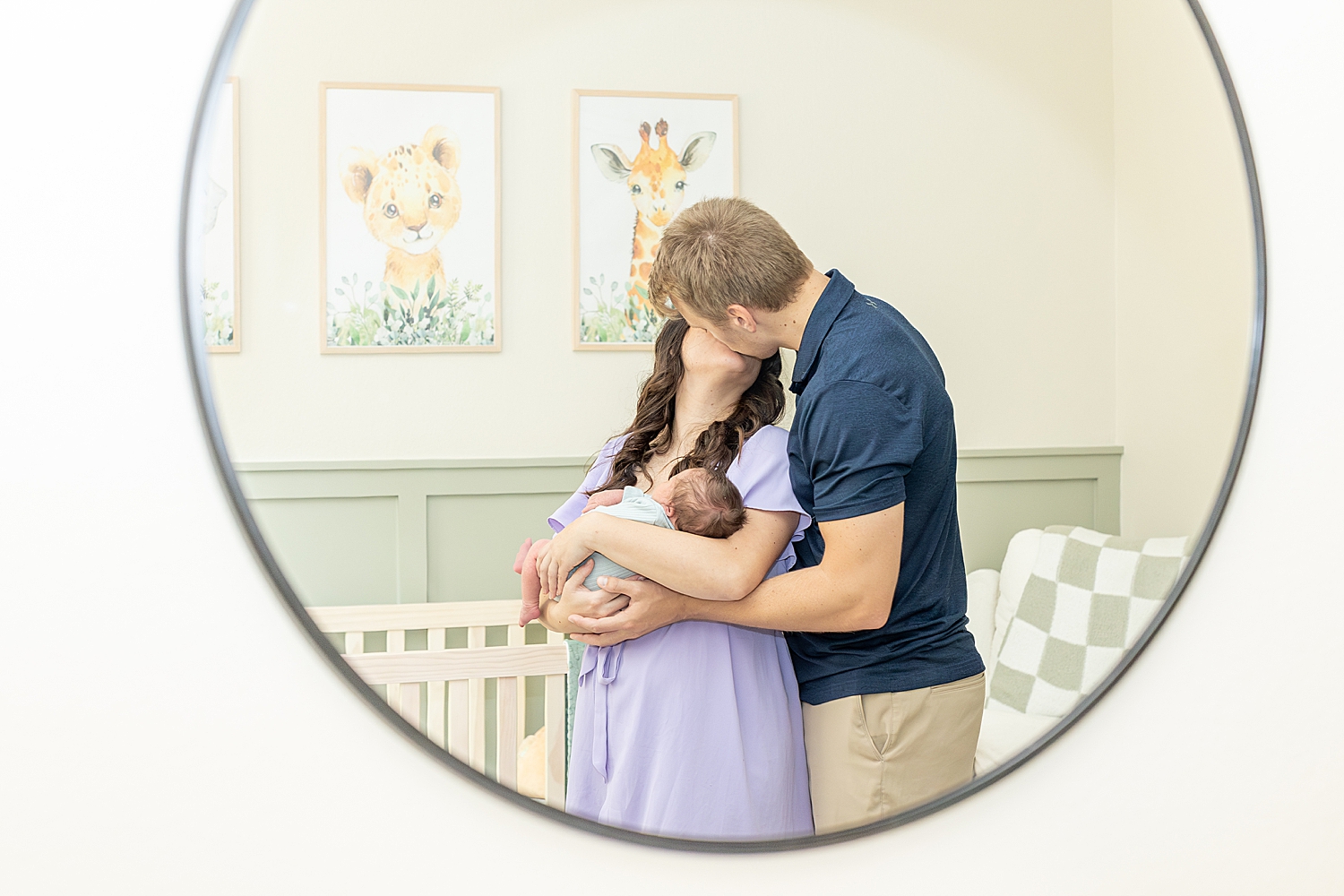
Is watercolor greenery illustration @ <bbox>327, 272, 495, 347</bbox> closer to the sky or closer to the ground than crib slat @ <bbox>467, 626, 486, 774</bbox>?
closer to the sky

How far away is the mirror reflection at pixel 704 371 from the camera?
796mm

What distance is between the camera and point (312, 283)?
0.79m

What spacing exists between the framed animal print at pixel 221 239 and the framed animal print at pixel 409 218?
0.26 ft

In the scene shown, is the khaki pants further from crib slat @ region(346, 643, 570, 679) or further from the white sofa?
crib slat @ region(346, 643, 570, 679)

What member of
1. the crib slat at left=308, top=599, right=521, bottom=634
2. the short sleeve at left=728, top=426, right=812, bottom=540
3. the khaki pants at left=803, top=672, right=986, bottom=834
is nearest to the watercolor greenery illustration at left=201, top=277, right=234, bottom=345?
the crib slat at left=308, top=599, right=521, bottom=634

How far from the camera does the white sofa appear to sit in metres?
0.92

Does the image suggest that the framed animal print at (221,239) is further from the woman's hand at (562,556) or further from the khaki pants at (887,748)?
the khaki pants at (887,748)

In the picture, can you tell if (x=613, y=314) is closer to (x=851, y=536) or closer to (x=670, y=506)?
(x=670, y=506)

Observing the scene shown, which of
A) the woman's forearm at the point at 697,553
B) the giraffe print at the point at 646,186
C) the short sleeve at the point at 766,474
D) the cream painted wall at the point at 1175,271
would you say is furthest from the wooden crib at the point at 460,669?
the cream painted wall at the point at 1175,271

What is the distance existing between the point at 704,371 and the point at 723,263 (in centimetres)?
11

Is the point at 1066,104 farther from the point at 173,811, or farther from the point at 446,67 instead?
the point at 173,811

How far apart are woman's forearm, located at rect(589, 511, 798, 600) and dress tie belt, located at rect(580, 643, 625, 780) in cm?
9

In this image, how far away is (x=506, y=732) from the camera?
0.83 metres

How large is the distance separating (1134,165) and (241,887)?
4.00ft
